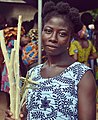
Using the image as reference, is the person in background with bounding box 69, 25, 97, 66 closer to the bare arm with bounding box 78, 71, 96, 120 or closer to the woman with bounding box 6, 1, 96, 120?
the woman with bounding box 6, 1, 96, 120

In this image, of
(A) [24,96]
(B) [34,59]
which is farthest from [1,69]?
(A) [24,96]

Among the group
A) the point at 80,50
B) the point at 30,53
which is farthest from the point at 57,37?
the point at 80,50

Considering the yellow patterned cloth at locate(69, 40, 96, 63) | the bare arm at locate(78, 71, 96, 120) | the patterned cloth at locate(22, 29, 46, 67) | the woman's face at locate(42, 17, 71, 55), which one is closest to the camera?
the bare arm at locate(78, 71, 96, 120)

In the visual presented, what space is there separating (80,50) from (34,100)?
4.11 m

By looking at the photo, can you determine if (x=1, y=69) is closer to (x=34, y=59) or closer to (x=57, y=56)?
(x=34, y=59)

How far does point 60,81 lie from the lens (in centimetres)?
203

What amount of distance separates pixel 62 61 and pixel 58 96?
9.1 inches

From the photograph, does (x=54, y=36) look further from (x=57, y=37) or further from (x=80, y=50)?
(x=80, y=50)

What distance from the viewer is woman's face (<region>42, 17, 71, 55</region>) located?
2.07 m

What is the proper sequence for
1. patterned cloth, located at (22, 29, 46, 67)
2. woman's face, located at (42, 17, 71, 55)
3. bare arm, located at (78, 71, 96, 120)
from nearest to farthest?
bare arm, located at (78, 71, 96, 120) → woman's face, located at (42, 17, 71, 55) → patterned cloth, located at (22, 29, 46, 67)

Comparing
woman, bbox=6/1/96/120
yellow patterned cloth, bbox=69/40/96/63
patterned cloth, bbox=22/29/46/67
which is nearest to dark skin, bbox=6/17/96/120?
woman, bbox=6/1/96/120

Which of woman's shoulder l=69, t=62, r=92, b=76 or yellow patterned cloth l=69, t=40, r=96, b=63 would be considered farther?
yellow patterned cloth l=69, t=40, r=96, b=63

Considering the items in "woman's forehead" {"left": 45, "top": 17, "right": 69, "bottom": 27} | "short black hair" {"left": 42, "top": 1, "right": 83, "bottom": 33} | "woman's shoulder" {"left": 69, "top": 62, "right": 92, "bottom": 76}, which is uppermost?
"short black hair" {"left": 42, "top": 1, "right": 83, "bottom": 33}

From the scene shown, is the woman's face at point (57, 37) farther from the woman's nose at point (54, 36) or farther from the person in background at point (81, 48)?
the person in background at point (81, 48)
